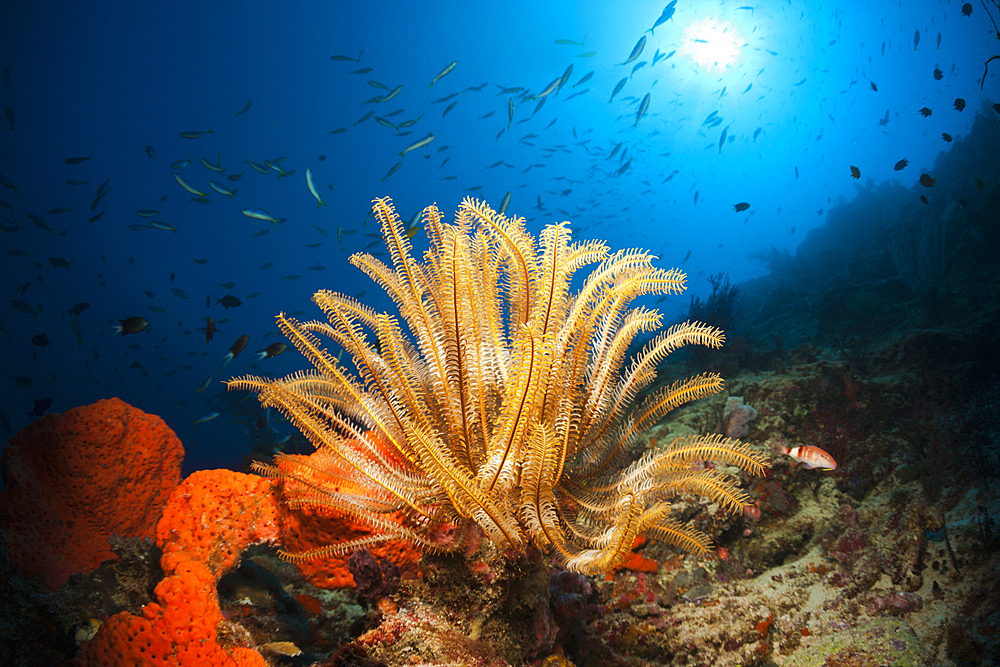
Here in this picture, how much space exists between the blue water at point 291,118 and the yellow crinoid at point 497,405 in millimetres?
17162

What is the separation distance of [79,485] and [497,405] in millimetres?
4354

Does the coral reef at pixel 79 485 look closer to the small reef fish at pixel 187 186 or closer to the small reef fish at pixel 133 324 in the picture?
the small reef fish at pixel 133 324

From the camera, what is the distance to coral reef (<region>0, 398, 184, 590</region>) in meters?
3.41

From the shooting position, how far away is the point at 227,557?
2.53 meters

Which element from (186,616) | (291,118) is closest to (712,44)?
(291,118)

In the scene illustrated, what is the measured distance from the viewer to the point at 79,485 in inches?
140

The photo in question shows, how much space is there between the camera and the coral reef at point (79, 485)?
3.41 m

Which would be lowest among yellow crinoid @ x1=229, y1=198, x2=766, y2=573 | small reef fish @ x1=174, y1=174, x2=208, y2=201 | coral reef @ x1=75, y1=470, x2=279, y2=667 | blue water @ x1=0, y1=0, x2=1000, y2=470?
coral reef @ x1=75, y1=470, x2=279, y2=667

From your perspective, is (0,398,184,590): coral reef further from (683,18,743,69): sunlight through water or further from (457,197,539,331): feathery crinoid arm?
(683,18,743,69): sunlight through water

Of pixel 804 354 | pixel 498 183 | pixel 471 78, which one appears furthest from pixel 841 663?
pixel 498 183

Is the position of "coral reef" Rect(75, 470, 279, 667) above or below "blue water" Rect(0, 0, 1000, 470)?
below

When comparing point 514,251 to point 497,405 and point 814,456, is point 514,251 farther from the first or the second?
point 814,456

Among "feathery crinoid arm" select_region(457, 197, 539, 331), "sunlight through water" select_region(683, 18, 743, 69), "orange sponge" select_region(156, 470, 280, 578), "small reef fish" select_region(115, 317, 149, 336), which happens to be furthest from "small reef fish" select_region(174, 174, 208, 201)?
"sunlight through water" select_region(683, 18, 743, 69)

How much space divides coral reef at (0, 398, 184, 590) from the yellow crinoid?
263 centimetres
